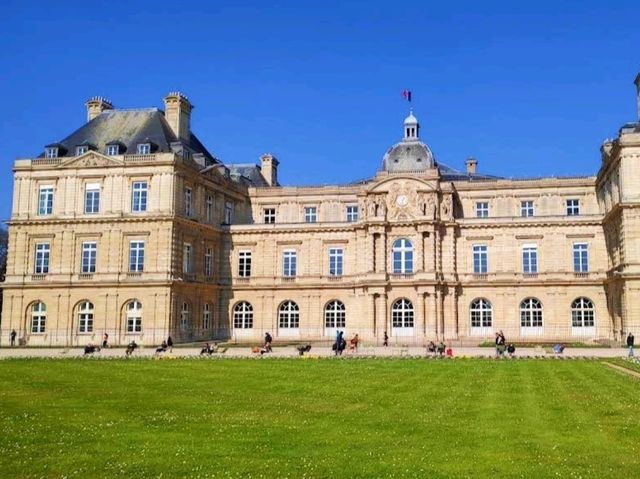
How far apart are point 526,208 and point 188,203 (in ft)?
93.7

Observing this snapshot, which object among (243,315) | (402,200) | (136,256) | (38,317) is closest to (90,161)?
(136,256)

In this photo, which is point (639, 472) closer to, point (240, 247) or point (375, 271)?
point (375, 271)

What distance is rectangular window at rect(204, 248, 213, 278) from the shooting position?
57.3 metres

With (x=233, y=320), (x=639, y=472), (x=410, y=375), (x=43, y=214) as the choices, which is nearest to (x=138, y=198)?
(x=43, y=214)

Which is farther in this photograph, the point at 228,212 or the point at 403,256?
the point at 228,212

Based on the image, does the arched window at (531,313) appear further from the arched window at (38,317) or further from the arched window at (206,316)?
the arched window at (38,317)

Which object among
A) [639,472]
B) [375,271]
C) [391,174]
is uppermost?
[391,174]

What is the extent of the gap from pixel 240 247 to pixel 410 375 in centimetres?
3496

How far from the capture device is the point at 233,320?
2340 inches

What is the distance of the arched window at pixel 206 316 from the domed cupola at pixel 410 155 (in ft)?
61.9

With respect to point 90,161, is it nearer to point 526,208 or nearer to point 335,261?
point 335,261

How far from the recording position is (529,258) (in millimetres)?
56188

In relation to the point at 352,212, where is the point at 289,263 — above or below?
below

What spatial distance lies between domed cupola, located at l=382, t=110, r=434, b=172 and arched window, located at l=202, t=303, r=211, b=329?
18864 mm
